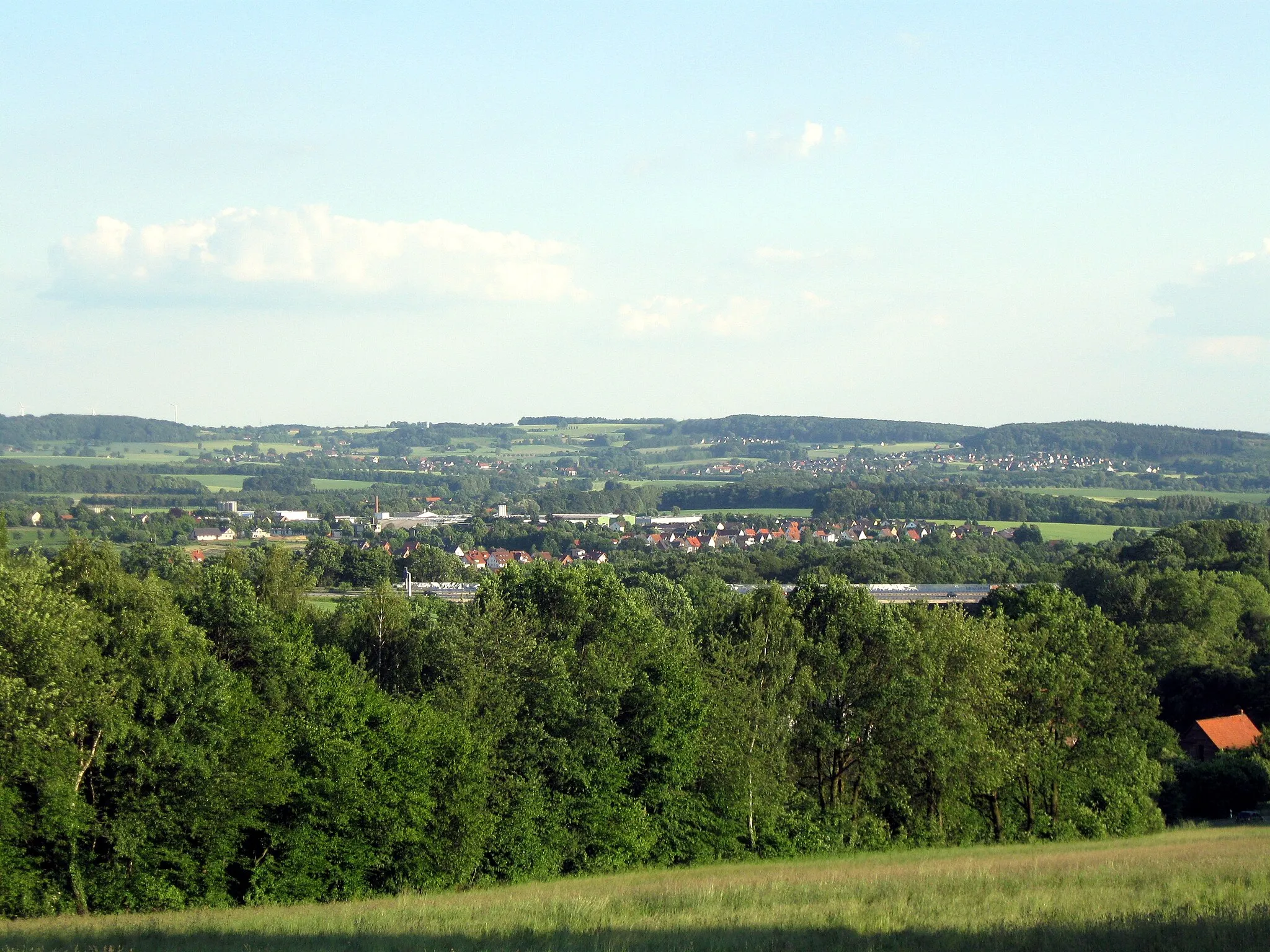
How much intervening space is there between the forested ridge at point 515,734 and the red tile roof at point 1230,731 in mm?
7213

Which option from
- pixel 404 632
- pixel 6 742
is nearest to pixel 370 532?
pixel 404 632

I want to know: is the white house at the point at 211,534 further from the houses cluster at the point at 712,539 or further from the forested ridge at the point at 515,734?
the forested ridge at the point at 515,734

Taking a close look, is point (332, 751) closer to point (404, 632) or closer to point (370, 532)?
point (404, 632)

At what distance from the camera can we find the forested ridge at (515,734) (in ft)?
94.5

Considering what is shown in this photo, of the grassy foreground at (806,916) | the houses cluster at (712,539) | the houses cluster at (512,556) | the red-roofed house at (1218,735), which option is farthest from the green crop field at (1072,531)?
the grassy foreground at (806,916)

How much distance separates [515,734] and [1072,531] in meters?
160

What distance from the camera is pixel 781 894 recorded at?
78.2ft

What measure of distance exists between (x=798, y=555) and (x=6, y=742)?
11881cm

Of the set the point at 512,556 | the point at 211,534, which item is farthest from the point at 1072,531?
the point at 211,534

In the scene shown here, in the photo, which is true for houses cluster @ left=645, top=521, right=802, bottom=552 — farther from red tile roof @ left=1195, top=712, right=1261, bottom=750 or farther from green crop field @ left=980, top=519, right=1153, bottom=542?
red tile roof @ left=1195, top=712, right=1261, bottom=750

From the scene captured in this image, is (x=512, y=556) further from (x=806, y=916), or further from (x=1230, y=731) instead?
(x=806, y=916)

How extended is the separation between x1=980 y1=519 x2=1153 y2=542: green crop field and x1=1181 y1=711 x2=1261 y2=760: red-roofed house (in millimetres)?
109845

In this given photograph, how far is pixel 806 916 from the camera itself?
66.2 ft

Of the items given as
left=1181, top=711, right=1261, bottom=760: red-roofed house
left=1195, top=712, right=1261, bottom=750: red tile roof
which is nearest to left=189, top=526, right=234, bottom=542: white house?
left=1181, top=711, right=1261, bottom=760: red-roofed house
